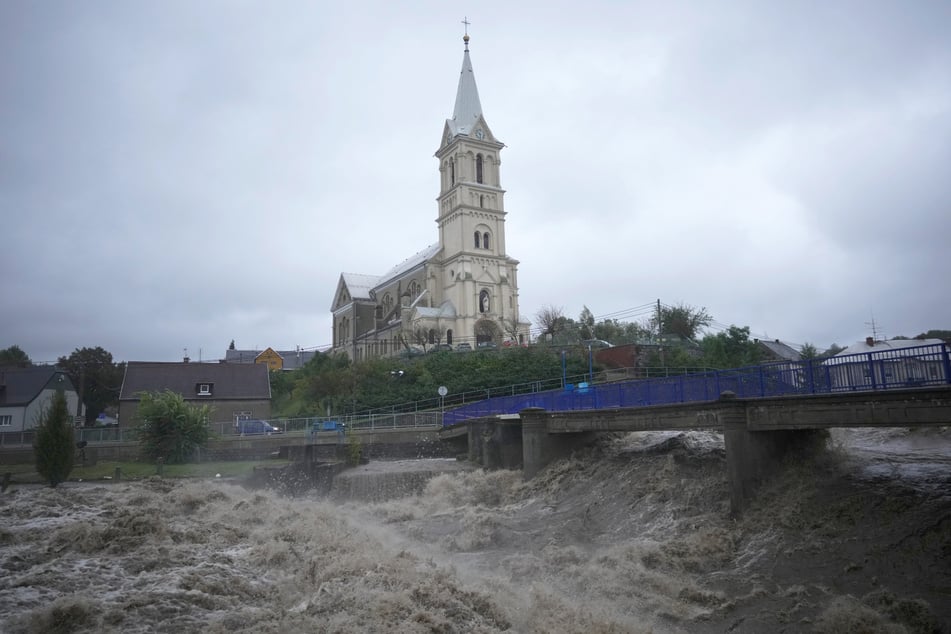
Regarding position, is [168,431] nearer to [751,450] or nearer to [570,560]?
[570,560]

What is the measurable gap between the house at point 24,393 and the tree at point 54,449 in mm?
23296

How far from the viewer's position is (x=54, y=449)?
3075 centimetres

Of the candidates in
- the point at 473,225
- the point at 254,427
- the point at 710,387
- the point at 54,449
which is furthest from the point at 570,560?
the point at 473,225

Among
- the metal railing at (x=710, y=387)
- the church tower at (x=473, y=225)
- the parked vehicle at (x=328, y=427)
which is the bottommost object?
the parked vehicle at (x=328, y=427)

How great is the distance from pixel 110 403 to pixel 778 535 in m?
76.2

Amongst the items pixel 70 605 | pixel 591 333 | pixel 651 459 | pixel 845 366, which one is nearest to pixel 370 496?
pixel 651 459

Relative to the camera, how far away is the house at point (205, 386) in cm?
5050

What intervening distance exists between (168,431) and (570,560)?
27832 mm

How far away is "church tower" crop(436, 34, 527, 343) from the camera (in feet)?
237

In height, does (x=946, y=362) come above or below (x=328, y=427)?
above

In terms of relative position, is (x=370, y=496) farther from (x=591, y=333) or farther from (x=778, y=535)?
(x=591, y=333)

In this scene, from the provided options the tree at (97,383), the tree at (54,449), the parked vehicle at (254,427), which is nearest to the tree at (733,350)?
the parked vehicle at (254,427)

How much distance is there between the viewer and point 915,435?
2173cm

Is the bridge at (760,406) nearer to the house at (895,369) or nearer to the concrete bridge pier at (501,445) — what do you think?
the house at (895,369)
